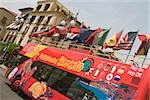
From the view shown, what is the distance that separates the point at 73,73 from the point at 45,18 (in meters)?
39.9

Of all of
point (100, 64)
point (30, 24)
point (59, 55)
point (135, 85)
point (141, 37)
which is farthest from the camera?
point (30, 24)

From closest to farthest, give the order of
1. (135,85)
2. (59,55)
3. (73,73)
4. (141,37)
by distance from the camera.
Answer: (135,85) → (73,73) → (141,37) → (59,55)

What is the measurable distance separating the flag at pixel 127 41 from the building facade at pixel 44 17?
113 ft

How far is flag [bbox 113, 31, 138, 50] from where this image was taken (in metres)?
16.0

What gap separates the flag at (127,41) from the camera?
16031 mm

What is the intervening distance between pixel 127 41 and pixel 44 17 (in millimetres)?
38594

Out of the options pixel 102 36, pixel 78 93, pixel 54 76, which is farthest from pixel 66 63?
pixel 102 36

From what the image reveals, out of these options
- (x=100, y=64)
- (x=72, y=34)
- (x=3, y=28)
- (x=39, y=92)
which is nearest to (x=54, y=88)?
(x=39, y=92)

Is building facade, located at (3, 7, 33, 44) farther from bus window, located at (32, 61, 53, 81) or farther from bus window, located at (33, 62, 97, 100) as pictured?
bus window, located at (33, 62, 97, 100)

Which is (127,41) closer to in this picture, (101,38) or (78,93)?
(101,38)

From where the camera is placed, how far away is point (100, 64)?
42.1ft

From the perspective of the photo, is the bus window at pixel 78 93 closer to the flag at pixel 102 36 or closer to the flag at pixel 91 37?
the flag at pixel 102 36

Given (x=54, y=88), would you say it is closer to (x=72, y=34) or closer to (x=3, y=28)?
(x=72, y=34)

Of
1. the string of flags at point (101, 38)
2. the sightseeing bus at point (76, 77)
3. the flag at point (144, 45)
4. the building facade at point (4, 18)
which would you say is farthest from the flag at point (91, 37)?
the building facade at point (4, 18)
